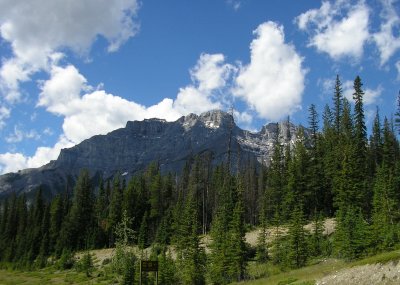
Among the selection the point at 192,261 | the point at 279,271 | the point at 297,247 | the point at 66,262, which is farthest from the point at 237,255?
the point at 66,262

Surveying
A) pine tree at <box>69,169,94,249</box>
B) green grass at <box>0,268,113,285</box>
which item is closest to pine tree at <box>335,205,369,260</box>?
green grass at <box>0,268,113,285</box>

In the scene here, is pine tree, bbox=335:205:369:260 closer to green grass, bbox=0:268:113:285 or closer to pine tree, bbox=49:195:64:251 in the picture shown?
green grass, bbox=0:268:113:285

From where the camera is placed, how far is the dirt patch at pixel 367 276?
87.4 ft

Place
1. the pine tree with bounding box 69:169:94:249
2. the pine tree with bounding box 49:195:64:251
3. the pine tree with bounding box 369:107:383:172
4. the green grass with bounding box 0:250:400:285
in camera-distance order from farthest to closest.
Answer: the pine tree with bounding box 49:195:64:251, the pine tree with bounding box 69:169:94:249, the pine tree with bounding box 369:107:383:172, the green grass with bounding box 0:250:400:285

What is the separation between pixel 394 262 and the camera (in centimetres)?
2758

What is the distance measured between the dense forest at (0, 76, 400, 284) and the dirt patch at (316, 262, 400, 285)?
1697 cm

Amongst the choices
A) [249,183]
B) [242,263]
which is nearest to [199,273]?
[242,263]

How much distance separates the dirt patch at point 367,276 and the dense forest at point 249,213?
16970 mm

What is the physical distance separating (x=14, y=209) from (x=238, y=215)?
105211 mm

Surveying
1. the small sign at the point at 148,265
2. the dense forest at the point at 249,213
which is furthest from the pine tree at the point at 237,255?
the small sign at the point at 148,265

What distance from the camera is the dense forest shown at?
54000mm

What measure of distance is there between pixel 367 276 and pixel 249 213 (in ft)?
297

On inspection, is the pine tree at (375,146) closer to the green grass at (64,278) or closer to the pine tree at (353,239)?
the pine tree at (353,239)

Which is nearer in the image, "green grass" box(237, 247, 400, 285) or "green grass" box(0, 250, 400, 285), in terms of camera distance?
"green grass" box(0, 250, 400, 285)
